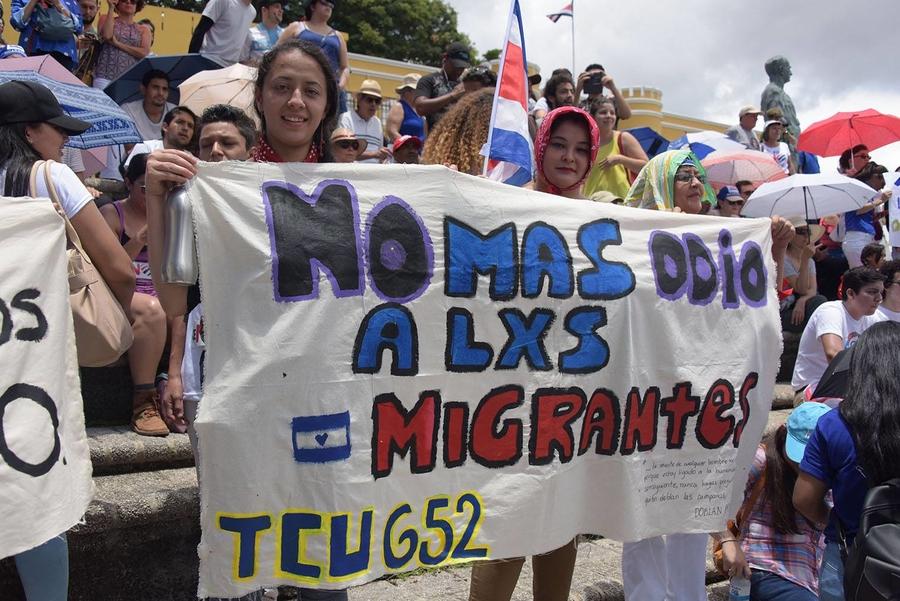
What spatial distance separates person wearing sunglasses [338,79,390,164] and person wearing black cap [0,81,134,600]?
4777mm

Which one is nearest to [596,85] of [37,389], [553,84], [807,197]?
[553,84]

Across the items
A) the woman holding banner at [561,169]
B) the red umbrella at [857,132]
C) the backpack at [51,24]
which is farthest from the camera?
the red umbrella at [857,132]

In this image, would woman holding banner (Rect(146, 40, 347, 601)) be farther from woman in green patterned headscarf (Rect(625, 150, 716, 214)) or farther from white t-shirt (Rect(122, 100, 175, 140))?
white t-shirt (Rect(122, 100, 175, 140))

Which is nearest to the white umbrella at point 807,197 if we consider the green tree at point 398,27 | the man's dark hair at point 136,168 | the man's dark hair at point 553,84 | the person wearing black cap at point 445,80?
the man's dark hair at point 553,84

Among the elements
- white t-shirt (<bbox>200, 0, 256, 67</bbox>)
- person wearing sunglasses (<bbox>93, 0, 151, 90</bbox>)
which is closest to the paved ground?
white t-shirt (<bbox>200, 0, 256, 67</bbox>)

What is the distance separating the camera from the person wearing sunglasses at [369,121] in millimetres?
7945

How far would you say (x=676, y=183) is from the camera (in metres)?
3.76

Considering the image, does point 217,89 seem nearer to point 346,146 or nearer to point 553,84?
point 346,146

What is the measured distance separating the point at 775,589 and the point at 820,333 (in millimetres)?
2490

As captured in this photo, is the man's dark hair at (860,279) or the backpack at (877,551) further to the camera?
the man's dark hair at (860,279)

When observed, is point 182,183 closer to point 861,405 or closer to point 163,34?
point 861,405

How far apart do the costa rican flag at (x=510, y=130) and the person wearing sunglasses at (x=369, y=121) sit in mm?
3793

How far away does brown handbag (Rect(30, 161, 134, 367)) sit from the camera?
2.75 metres

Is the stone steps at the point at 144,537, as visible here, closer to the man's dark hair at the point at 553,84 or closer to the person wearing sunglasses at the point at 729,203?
the person wearing sunglasses at the point at 729,203
